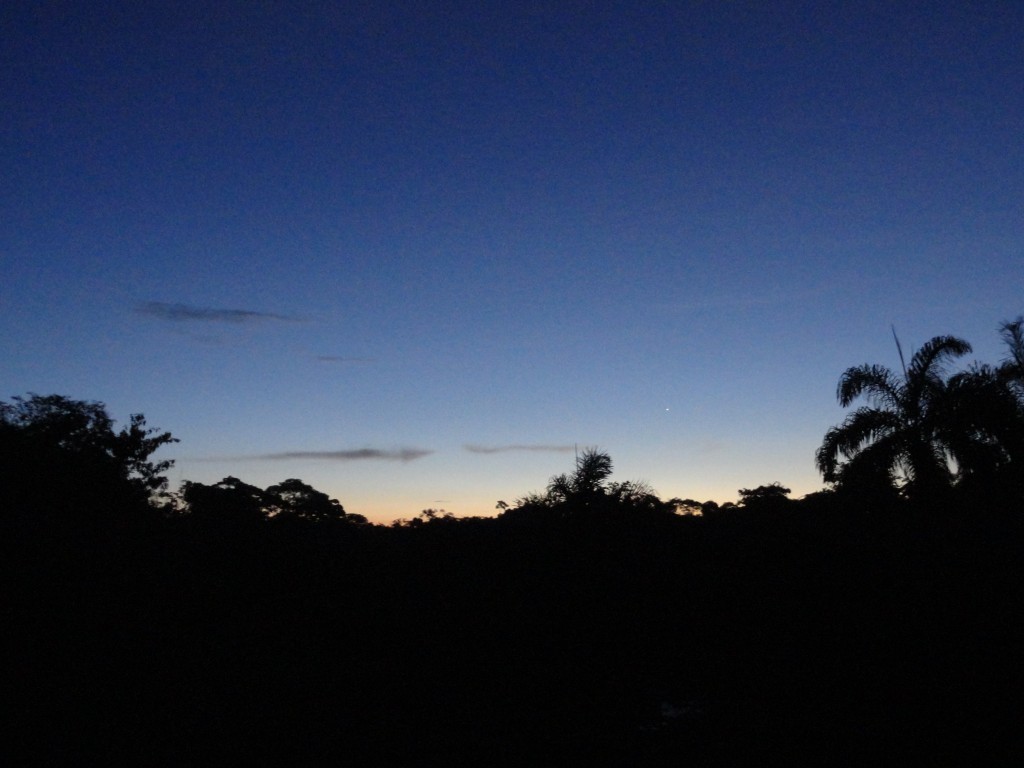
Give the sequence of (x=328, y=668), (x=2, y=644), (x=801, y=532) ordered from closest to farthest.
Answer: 1. (x=2, y=644)
2. (x=328, y=668)
3. (x=801, y=532)

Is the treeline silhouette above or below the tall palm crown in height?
below

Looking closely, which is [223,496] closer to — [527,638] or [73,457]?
[73,457]

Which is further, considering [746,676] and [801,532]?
[801,532]

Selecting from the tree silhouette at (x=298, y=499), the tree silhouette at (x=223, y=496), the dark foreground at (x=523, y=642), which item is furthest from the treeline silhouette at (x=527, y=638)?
the tree silhouette at (x=298, y=499)

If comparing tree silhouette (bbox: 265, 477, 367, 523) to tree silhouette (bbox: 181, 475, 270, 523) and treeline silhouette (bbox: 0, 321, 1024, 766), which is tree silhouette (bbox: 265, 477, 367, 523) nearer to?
tree silhouette (bbox: 181, 475, 270, 523)

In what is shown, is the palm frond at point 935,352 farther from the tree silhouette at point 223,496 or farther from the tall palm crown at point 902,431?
the tree silhouette at point 223,496

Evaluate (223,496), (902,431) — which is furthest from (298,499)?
(902,431)

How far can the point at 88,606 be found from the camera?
24.5 feet

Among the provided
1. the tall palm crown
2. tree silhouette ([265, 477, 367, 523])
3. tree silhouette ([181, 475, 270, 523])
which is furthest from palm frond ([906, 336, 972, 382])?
tree silhouette ([265, 477, 367, 523])

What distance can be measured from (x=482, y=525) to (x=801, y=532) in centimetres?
494

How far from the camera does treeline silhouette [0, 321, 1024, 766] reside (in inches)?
239

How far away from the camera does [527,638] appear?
8.36m

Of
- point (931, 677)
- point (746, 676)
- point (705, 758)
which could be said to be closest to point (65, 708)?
point (705, 758)

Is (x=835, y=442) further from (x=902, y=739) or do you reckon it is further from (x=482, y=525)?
(x=902, y=739)
